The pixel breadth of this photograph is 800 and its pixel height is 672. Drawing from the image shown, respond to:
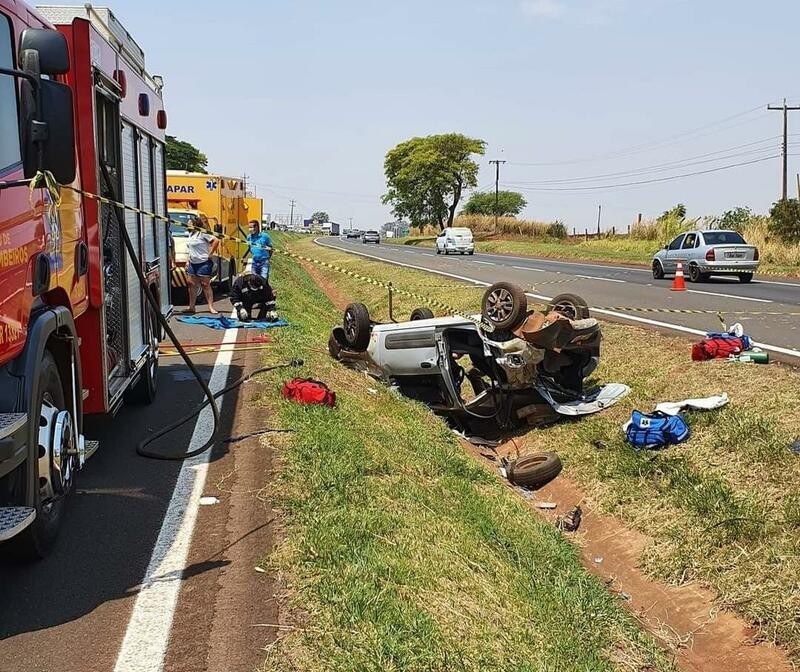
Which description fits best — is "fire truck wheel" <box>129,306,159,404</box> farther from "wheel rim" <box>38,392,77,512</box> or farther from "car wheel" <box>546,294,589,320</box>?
"car wheel" <box>546,294,589,320</box>

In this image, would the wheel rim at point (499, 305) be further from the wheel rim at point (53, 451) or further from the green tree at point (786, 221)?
the green tree at point (786, 221)

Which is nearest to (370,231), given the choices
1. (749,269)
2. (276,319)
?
(749,269)

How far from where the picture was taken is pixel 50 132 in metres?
3.77

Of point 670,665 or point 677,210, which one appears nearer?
point 670,665

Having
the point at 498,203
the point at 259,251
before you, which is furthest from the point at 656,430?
the point at 498,203

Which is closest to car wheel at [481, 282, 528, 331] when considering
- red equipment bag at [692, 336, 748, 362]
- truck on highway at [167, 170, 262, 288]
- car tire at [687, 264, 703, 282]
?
red equipment bag at [692, 336, 748, 362]

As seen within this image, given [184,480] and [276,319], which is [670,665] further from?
[276,319]

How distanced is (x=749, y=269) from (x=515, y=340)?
643 inches

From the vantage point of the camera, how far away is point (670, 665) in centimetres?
548

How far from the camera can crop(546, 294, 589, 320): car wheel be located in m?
10.5

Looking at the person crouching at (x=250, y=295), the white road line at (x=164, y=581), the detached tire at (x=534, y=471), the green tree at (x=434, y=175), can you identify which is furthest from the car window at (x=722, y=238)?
the green tree at (x=434, y=175)

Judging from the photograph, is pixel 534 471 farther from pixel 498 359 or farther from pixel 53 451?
pixel 53 451

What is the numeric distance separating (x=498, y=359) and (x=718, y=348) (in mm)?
3031

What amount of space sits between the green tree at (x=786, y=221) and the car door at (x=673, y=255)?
9.71m
